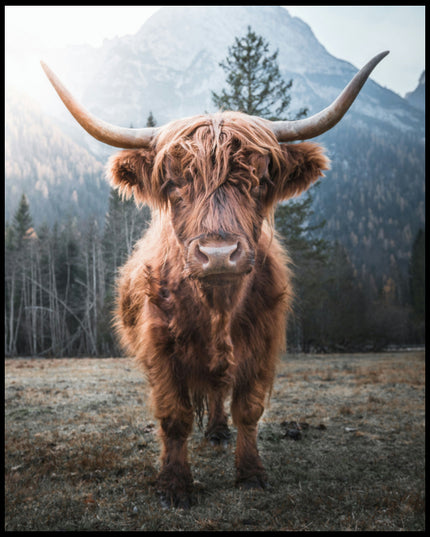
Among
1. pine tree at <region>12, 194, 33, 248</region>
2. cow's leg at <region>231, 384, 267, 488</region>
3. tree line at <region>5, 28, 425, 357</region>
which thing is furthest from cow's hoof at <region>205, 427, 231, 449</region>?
pine tree at <region>12, 194, 33, 248</region>

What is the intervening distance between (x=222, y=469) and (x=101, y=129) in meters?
3.22

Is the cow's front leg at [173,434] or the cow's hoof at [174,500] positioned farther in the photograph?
the cow's front leg at [173,434]

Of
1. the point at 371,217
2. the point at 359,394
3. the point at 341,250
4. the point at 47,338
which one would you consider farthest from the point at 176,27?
the point at 359,394

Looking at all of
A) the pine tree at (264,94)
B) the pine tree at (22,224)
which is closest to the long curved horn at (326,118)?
the pine tree at (264,94)

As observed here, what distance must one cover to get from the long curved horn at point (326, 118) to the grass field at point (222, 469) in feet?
9.41

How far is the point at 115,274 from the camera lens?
2884cm

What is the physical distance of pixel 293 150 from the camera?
331cm

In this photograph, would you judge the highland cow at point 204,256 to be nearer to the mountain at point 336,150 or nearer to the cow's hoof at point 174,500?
the cow's hoof at point 174,500

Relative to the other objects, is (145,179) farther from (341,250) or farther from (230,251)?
(341,250)

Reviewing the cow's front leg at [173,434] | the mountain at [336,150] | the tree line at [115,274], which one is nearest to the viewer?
the cow's front leg at [173,434]

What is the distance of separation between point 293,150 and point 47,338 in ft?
130

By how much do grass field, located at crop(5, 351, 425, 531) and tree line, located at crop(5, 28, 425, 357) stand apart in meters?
14.2

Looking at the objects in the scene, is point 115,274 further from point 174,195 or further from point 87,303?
point 174,195

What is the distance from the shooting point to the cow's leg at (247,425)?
3312 millimetres
